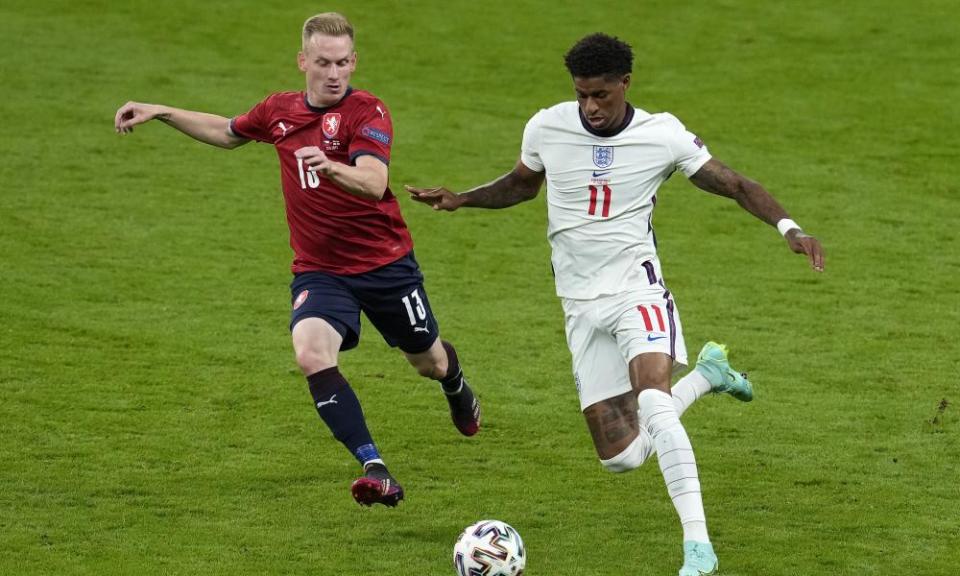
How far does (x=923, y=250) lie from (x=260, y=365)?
19.4 ft

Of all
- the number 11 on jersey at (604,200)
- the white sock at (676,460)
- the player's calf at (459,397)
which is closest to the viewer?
the white sock at (676,460)

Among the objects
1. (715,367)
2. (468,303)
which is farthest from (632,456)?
(468,303)

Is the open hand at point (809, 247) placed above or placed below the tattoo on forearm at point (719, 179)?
below

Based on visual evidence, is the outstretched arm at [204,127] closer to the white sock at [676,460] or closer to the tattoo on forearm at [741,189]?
the tattoo on forearm at [741,189]

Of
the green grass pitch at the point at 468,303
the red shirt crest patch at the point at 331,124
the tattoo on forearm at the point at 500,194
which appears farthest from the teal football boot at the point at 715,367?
the red shirt crest patch at the point at 331,124

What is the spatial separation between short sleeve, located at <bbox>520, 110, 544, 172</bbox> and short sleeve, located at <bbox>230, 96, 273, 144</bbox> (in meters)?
1.30

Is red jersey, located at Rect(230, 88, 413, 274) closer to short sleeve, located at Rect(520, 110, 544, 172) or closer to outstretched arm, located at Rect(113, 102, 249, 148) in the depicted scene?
outstretched arm, located at Rect(113, 102, 249, 148)

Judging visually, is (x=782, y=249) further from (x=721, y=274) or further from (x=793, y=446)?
(x=793, y=446)

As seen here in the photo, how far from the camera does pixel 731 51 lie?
18688 millimetres

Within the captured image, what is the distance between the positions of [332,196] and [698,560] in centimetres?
249

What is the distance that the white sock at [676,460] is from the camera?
6.33 metres

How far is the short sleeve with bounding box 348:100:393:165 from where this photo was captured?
23.4ft

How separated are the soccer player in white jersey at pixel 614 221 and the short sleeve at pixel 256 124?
89cm

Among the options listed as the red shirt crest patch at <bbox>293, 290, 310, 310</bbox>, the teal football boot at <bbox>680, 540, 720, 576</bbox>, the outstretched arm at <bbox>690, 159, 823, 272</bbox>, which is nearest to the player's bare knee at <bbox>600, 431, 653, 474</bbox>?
the teal football boot at <bbox>680, 540, 720, 576</bbox>
